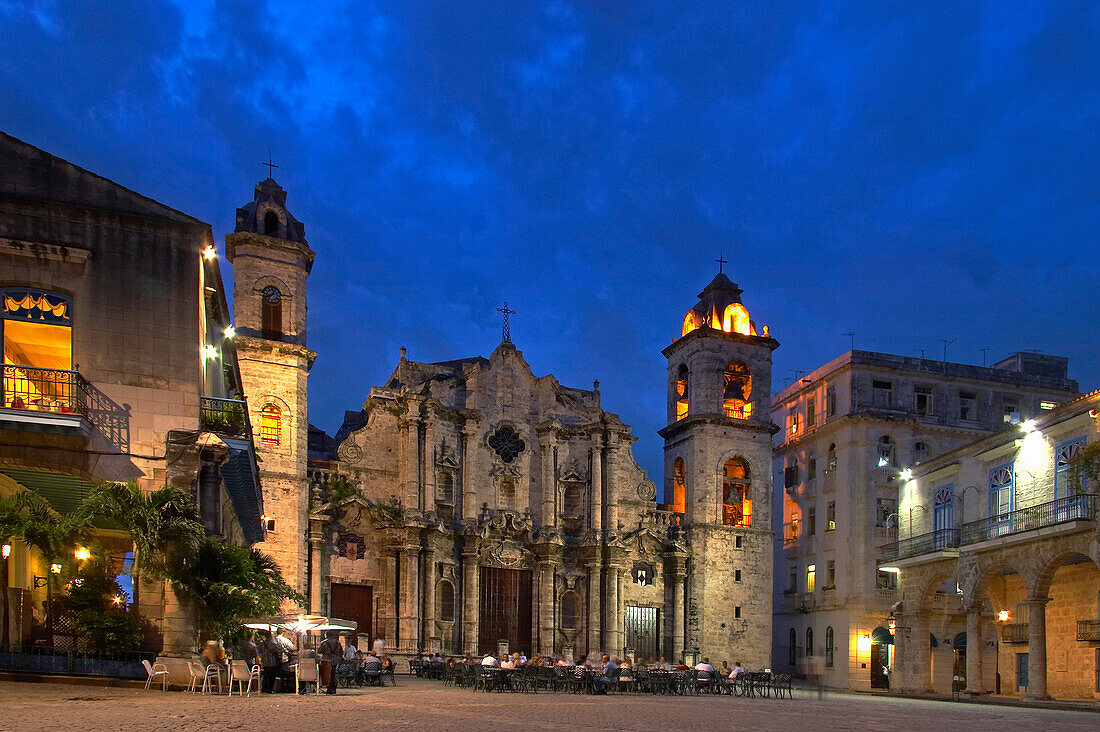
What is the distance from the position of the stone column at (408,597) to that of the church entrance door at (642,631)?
33.2 feet

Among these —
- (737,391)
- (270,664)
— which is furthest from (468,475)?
(270,664)

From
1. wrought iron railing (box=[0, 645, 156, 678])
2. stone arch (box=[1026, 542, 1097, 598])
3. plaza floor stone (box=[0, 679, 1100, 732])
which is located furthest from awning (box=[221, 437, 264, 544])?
stone arch (box=[1026, 542, 1097, 598])

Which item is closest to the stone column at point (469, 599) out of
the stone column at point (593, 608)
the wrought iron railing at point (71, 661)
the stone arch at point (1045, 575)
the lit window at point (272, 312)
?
the stone column at point (593, 608)

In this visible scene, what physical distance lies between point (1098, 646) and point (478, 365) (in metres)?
26.4

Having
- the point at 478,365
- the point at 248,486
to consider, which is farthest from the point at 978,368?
the point at 248,486

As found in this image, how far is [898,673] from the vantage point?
3822cm

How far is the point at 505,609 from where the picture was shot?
44.7m

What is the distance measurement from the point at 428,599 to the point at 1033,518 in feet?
75.9

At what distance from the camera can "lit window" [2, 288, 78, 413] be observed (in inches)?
796

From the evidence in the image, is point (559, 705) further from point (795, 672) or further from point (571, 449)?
point (795, 672)

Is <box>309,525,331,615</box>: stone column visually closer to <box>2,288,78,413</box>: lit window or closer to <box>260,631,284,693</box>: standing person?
<box>260,631,284,693</box>: standing person

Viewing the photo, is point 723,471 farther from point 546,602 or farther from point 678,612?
point 546,602

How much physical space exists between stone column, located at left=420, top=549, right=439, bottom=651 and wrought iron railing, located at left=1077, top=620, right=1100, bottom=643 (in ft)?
77.8

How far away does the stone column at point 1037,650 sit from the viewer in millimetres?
30156
